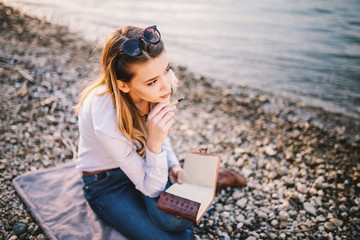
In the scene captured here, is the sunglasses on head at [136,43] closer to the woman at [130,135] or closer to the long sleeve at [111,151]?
the woman at [130,135]

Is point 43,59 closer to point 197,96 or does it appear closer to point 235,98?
point 197,96

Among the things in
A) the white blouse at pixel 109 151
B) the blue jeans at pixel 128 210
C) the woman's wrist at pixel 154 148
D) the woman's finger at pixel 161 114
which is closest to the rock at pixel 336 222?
the blue jeans at pixel 128 210

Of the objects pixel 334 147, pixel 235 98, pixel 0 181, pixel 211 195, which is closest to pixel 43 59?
pixel 0 181

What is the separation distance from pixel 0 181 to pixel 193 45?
9747mm

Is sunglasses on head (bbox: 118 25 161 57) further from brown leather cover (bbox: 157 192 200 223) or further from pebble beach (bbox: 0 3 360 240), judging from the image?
brown leather cover (bbox: 157 192 200 223)

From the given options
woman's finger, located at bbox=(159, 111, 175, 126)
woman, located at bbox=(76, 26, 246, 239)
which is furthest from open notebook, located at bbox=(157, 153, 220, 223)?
woman's finger, located at bbox=(159, 111, 175, 126)

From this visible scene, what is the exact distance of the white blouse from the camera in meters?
2.40

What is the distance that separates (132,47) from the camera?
2205 millimetres

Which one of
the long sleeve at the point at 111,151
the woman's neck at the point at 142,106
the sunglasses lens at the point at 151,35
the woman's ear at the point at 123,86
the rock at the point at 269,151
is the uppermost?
the sunglasses lens at the point at 151,35

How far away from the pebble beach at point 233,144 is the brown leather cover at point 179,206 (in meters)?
0.94

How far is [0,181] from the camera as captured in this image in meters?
3.53

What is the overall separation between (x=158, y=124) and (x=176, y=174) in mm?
991

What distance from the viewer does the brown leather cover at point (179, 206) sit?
241 cm

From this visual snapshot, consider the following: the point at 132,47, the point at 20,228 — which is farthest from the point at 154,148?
the point at 20,228
